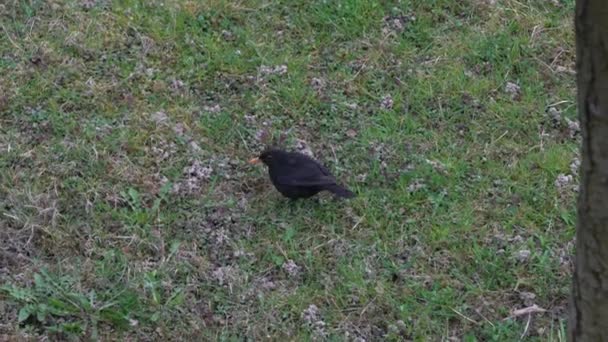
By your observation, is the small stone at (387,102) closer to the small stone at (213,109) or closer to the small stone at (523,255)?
the small stone at (213,109)

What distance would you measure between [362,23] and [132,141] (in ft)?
5.68

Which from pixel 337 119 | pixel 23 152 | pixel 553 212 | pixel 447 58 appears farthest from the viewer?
pixel 447 58

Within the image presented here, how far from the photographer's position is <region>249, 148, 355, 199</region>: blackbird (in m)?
4.68

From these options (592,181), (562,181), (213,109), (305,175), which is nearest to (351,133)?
(305,175)

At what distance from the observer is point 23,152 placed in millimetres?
5031

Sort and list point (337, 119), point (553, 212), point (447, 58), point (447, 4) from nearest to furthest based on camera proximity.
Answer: point (553, 212)
point (337, 119)
point (447, 58)
point (447, 4)

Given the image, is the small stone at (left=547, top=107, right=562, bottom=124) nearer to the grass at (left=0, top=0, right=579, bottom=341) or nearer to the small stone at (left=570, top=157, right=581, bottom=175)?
the grass at (left=0, top=0, right=579, bottom=341)

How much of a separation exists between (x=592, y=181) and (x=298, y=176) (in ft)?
7.99

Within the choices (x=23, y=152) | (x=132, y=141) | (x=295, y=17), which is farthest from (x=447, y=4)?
(x=23, y=152)

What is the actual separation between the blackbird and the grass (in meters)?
0.13

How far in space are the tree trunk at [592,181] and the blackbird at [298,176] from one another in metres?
2.18

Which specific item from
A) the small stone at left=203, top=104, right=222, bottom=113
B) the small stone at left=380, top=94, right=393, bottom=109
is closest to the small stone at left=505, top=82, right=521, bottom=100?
the small stone at left=380, top=94, right=393, bottom=109

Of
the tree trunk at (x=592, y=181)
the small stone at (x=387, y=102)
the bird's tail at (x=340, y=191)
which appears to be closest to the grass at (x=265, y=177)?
the small stone at (x=387, y=102)

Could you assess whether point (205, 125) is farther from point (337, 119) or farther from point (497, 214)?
point (497, 214)
